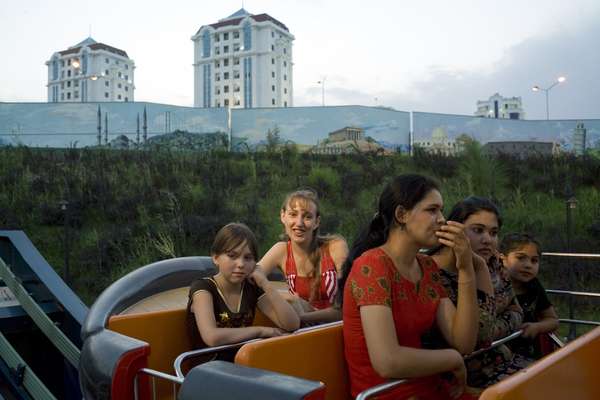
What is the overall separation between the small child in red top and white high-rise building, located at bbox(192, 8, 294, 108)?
2955 inches

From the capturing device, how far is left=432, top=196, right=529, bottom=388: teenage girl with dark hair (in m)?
2.29

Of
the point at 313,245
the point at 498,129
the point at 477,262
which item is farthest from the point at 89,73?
the point at 477,262

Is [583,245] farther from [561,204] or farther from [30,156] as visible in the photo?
[30,156]

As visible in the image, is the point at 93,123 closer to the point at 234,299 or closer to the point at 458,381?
the point at 234,299

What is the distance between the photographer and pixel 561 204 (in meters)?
11.0

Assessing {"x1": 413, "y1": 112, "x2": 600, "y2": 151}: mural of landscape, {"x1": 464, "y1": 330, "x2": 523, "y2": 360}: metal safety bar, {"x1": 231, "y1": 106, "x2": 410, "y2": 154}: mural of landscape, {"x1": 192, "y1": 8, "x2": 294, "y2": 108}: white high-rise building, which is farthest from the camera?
{"x1": 192, "y1": 8, "x2": 294, "y2": 108}: white high-rise building

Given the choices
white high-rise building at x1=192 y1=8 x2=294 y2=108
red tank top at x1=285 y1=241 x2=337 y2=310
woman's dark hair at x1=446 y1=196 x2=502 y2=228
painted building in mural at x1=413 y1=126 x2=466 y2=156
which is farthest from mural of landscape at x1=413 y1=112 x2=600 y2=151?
white high-rise building at x1=192 y1=8 x2=294 y2=108

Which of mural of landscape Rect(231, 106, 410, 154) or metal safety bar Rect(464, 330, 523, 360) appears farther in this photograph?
mural of landscape Rect(231, 106, 410, 154)

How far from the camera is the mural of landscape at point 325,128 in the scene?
54.6 feet

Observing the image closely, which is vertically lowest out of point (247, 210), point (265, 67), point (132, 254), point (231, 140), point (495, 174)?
point (132, 254)

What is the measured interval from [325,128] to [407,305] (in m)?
15.7

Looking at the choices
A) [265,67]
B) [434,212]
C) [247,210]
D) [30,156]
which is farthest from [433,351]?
[265,67]

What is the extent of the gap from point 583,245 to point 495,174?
12.5ft

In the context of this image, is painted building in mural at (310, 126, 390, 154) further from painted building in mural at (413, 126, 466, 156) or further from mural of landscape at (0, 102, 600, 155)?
painted building in mural at (413, 126, 466, 156)
